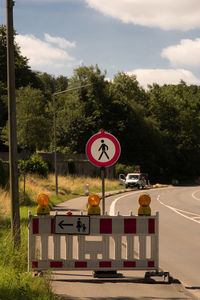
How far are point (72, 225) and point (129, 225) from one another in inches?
35.4

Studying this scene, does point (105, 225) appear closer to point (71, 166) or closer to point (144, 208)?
point (144, 208)

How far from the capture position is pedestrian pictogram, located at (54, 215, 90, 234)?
27.9 feet

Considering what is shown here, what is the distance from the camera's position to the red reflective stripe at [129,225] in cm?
852

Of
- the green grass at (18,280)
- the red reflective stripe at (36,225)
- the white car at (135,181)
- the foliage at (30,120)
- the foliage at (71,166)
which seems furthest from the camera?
the white car at (135,181)

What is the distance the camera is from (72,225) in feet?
28.1

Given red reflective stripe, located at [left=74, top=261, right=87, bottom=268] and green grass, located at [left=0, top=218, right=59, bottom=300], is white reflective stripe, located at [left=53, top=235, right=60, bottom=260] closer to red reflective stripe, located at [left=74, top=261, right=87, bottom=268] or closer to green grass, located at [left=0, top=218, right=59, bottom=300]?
red reflective stripe, located at [left=74, top=261, right=87, bottom=268]

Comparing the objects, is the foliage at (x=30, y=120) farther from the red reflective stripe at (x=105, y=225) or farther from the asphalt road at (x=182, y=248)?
the red reflective stripe at (x=105, y=225)

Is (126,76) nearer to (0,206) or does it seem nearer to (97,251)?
(0,206)

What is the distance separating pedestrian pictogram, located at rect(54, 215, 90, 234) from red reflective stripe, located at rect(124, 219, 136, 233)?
23.4 inches

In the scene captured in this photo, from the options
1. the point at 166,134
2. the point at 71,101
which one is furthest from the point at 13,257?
the point at 166,134

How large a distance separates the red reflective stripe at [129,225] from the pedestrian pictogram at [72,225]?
0.59 metres

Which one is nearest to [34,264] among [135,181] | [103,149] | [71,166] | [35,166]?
[103,149]

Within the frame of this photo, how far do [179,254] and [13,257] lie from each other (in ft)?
14.7

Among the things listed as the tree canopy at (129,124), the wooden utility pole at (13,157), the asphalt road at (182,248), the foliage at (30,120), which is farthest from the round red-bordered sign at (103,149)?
the tree canopy at (129,124)
